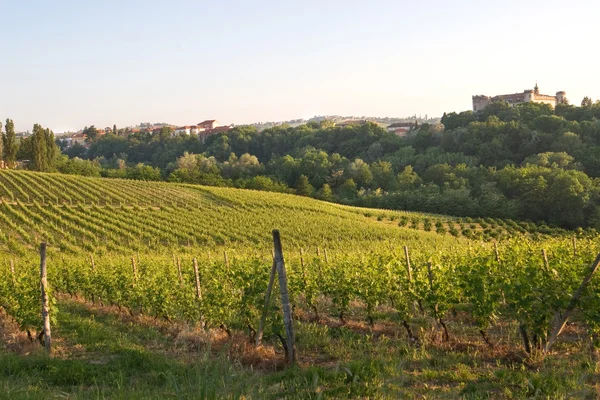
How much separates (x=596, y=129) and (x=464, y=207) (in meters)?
28.7

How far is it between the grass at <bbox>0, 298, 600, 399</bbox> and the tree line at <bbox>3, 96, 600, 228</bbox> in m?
52.2

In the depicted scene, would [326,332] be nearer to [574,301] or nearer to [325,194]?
[574,301]

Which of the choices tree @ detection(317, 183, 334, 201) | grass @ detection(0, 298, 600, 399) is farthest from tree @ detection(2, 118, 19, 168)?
grass @ detection(0, 298, 600, 399)

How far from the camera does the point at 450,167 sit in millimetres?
71000

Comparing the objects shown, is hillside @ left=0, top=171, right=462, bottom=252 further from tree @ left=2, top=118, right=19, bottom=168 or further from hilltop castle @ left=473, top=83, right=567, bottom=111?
hilltop castle @ left=473, top=83, right=567, bottom=111

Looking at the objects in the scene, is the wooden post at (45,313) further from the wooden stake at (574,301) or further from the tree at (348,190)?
A: the tree at (348,190)

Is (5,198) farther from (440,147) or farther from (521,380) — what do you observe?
(440,147)

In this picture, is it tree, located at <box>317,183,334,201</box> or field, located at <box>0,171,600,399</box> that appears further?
tree, located at <box>317,183,334,201</box>

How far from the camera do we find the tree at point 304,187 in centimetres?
7154

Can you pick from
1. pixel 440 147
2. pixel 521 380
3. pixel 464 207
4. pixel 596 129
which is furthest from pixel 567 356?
pixel 440 147

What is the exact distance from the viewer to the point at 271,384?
19.3 ft

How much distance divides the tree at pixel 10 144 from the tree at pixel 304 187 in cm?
3997

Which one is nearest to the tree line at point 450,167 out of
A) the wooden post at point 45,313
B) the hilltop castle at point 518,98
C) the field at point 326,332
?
the hilltop castle at point 518,98

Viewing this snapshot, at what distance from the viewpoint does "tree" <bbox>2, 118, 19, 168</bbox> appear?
210 ft
